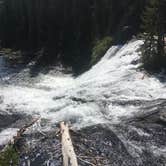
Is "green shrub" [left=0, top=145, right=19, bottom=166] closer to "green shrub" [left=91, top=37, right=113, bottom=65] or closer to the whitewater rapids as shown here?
the whitewater rapids

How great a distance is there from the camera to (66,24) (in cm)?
4134

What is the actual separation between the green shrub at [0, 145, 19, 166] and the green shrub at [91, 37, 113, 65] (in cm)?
1699

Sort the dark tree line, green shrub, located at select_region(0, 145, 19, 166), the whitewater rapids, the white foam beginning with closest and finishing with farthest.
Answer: green shrub, located at select_region(0, 145, 19, 166)
the white foam
the whitewater rapids
the dark tree line

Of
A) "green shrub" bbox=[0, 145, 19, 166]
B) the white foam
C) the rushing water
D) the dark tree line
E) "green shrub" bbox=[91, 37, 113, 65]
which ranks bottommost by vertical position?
"green shrub" bbox=[0, 145, 19, 166]

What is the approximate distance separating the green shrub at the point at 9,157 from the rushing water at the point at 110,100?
9.59 ft

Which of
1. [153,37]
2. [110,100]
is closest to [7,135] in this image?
[110,100]

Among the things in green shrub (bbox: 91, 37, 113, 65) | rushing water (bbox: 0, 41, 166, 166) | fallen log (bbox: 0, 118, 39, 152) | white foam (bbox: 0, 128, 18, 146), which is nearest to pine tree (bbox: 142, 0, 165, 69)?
rushing water (bbox: 0, 41, 166, 166)

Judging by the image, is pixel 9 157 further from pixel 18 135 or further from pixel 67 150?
pixel 67 150

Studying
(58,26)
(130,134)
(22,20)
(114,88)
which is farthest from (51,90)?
(22,20)

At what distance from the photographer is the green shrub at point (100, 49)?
32.3m

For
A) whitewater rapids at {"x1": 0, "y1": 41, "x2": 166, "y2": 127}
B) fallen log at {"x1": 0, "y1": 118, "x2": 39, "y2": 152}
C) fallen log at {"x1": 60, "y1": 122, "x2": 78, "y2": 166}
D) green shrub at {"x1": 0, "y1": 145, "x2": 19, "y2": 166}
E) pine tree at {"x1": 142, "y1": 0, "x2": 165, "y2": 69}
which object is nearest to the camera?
fallen log at {"x1": 60, "y1": 122, "x2": 78, "y2": 166}

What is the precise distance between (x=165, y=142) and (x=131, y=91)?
6.21m

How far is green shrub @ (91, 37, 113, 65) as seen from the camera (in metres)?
32.3

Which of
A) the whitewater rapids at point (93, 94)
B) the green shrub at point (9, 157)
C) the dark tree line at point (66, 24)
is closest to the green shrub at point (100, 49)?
the dark tree line at point (66, 24)
